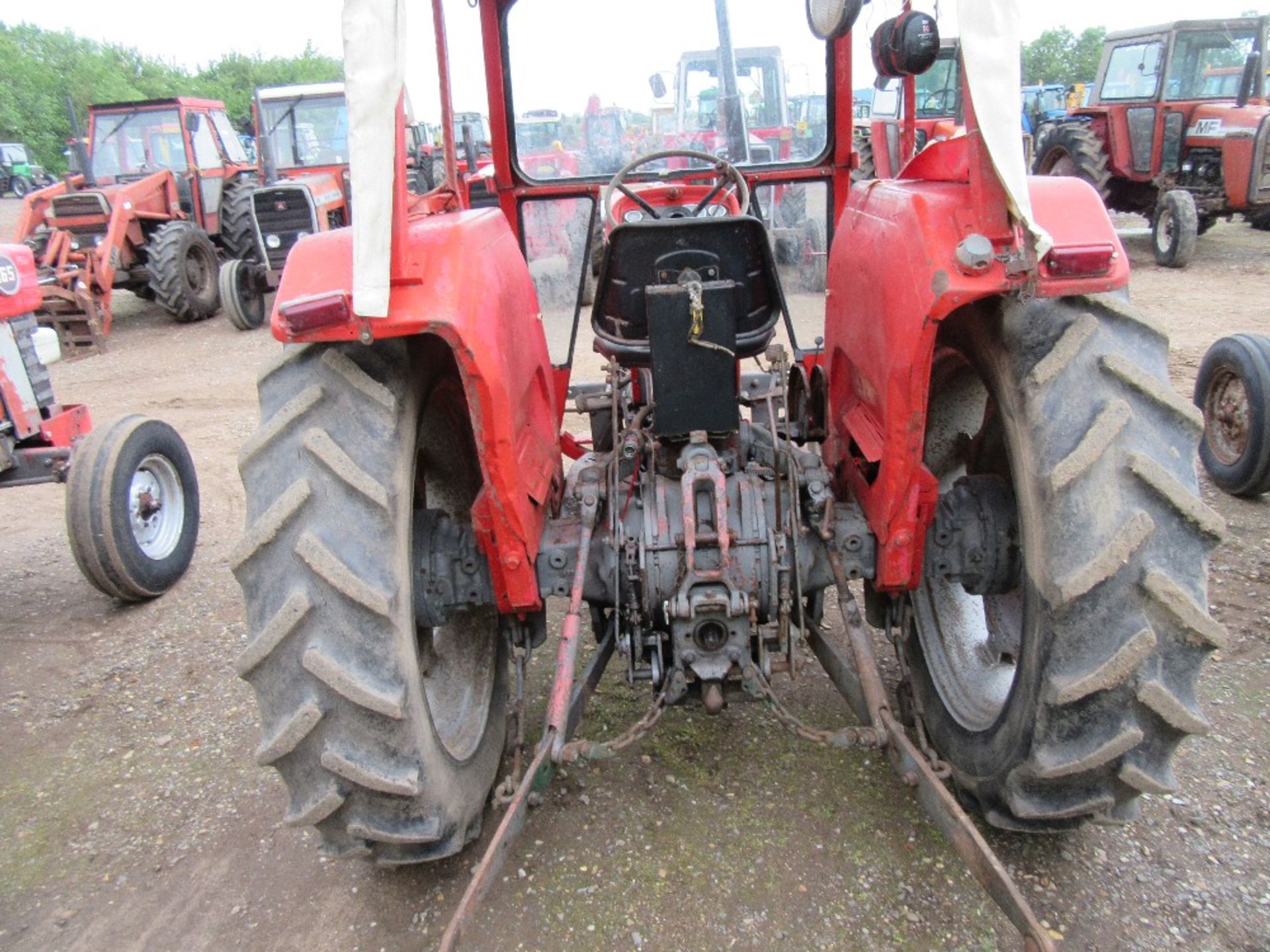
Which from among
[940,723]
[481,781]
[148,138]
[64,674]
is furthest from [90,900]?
[148,138]

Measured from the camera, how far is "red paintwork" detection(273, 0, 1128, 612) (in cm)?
190

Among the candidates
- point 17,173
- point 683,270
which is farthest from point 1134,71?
point 17,173

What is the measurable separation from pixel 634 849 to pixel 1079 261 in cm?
178

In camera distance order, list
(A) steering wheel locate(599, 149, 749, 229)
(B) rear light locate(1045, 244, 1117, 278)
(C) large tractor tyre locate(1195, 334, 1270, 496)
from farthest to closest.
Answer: (C) large tractor tyre locate(1195, 334, 1270, 496) → (A) steering wheel locate(599, 149, 749, 229) → (B) rear light locate(1045, 244, 1117, 278)

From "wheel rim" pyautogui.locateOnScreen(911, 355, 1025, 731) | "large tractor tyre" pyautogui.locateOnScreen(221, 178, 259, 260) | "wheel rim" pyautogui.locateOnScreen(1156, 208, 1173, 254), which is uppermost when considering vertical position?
"large tractor tyre" pyautogui.locateOnScreen(221, 178, 259, 260)

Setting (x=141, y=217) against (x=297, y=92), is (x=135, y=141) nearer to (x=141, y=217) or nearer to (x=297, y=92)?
(x=141, y=217)

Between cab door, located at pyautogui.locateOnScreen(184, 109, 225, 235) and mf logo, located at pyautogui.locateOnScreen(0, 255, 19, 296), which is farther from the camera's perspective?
cab door, located at pyautogui.locateOnScreen(184, 109, 225, 235)

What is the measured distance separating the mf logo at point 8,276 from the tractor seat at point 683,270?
10.7 ft

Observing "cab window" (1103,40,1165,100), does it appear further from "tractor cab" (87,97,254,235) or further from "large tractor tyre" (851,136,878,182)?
"tractor cab" (87,97,254,235)

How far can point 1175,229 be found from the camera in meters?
10.5

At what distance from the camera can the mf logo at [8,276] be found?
14.2ft

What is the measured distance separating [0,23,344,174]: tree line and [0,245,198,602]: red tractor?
30.5 metres

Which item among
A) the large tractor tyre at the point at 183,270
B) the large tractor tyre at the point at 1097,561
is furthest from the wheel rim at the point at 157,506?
the large tractor tyre at the point at 183,270

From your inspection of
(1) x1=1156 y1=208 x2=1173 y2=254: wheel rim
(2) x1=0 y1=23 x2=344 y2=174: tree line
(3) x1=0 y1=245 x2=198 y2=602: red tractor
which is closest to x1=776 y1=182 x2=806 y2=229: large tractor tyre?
(3) x1=0 y1=245 x2=198 y2=602: red tractor
